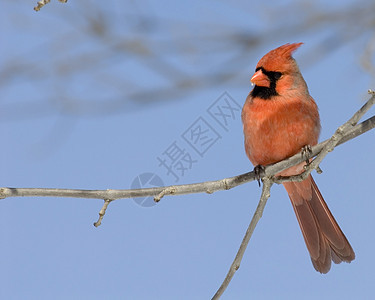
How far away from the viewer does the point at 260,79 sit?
6.57ft

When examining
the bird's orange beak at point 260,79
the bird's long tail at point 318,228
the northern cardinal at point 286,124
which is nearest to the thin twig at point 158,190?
the northern cardinal at point 286,124

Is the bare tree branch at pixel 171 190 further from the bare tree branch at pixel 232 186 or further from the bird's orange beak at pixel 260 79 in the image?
the bird's orange beak at pixel 260 79

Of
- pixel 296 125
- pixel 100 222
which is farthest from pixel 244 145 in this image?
pixel 100 222

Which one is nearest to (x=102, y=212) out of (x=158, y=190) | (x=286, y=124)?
(x=158, y=190)

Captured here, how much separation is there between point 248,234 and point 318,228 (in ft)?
2.73

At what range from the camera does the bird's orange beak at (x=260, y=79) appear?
1981 millimetres

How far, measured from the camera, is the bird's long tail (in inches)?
84.6

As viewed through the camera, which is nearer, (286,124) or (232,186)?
(232,186)

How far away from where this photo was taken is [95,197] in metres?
1.56

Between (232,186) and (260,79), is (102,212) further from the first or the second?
(260,79)

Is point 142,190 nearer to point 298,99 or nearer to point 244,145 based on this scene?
point 244,145

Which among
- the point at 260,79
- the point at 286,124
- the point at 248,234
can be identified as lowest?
the point at 248,234

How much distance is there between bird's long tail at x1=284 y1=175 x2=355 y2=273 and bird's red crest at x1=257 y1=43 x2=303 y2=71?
1.93 feet

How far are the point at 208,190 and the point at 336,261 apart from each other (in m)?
0.87
